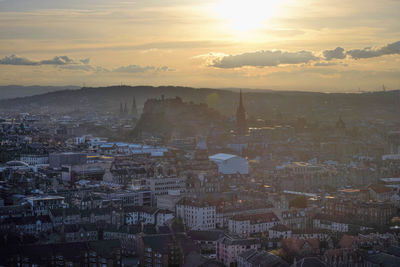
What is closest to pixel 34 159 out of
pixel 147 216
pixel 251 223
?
pixel 147 216

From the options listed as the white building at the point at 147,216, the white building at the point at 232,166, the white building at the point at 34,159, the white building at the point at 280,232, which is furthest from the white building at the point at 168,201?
the white building at the point at 34,159

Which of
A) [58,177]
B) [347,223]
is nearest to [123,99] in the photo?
[58,177]

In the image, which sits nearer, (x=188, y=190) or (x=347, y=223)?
(x=347, y=223)

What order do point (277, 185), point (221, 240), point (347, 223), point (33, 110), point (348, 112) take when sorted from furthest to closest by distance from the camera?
point (33, 110) → point (348, 112) → point (277, 185) → point (347, 223) → point (221, 240)

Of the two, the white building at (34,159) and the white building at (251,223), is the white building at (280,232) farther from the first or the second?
the white building at (34,159)

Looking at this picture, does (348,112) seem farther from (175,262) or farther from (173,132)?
(175,262)

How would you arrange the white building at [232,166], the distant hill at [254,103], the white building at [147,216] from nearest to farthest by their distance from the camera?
1. the white building at [147,216]
2. the white building at [232,166]
3. the distant hill at [254,103]
